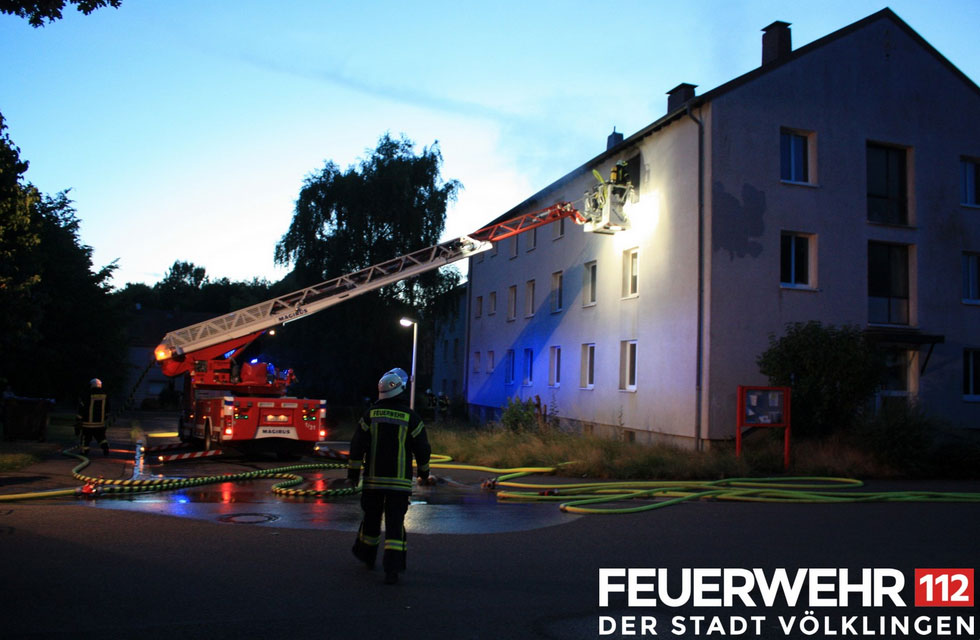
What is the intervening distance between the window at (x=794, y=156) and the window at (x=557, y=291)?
32.7 feet

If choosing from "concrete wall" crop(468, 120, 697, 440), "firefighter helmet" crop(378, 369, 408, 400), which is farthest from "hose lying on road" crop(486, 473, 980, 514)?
"concrete wall" crop(468, 120, 697, 440)

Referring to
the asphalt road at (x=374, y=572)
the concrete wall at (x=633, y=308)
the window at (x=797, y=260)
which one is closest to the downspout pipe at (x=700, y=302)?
the concrete wall at (x=633, y=308)

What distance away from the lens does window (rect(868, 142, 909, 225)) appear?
21375 millimetres

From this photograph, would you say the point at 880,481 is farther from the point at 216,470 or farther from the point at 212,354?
the point at 212,354

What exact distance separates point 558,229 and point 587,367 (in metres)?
Result: 6.07

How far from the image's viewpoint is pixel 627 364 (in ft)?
76.5

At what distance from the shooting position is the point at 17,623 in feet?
16.2

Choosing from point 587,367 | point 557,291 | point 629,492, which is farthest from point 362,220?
point 629,492

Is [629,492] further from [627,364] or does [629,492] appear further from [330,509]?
[627,364]

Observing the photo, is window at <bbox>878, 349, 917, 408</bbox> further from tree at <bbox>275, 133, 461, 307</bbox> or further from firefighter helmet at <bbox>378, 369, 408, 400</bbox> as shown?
tree at <bbox>275, 133, 461, 307</bbox>

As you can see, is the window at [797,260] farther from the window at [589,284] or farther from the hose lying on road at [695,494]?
the hose lying on road at [695,494]

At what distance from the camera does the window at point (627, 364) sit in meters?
23.1

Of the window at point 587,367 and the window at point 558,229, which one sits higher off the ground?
the window at point 558,229

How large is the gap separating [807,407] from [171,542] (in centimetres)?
1354
